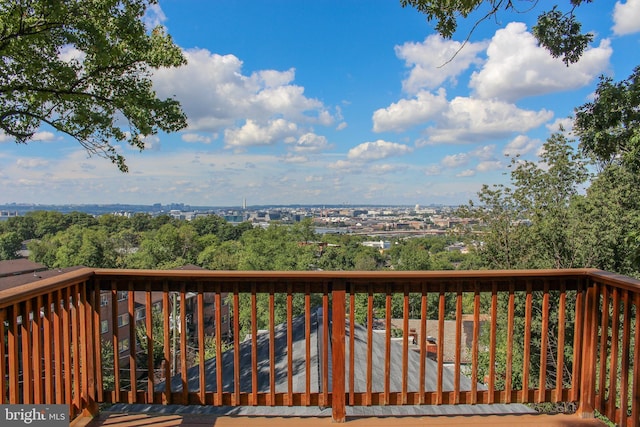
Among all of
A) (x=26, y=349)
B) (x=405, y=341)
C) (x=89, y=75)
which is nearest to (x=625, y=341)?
(x=405, y=341)

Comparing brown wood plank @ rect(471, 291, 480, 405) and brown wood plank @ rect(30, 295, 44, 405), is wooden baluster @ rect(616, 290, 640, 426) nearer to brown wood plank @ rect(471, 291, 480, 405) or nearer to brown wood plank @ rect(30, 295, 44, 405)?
brown wood plank @ rect(471, 291, 480, 405)

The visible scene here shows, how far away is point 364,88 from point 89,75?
16.6 m

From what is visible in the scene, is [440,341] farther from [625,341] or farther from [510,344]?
[625,341]

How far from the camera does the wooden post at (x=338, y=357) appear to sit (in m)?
2.22

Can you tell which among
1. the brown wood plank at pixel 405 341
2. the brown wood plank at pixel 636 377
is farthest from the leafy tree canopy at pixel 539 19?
the brown wood plank at pixel 636 377

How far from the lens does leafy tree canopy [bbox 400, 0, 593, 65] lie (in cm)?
291

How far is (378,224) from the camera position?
72875 millimetres

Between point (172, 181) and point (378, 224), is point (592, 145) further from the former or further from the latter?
point (378, 224)

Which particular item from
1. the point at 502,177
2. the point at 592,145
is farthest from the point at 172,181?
the point at 592,145

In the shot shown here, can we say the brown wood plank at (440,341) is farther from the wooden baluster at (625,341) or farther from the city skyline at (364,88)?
the city skyline at (364,88)

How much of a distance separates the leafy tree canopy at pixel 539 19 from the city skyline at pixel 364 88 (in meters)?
0.13

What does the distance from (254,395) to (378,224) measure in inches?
2819

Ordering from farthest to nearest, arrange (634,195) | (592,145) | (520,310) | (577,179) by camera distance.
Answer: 1. (577,179)
2. (520,310)
3. (634,195)
4. (592,145)

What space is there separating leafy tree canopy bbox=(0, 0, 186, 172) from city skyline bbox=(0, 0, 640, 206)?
364 millimetres
